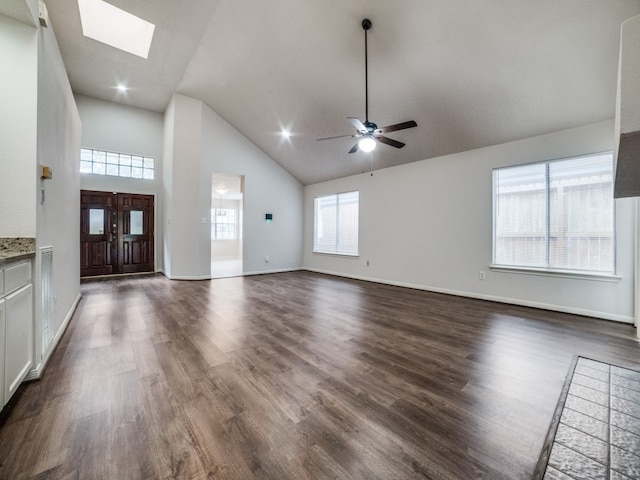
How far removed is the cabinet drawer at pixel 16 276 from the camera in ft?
5.21

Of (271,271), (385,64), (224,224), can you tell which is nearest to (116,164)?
(271,271)

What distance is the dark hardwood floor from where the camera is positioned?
1244 mm

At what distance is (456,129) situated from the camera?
13.9ft

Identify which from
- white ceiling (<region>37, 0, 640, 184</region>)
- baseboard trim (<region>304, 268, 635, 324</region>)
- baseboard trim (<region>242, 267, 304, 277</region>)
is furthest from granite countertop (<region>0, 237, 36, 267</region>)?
baseboard trim (<region>304, 268, 635, 324</region>)

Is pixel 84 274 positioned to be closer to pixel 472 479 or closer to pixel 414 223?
pixel 414 223

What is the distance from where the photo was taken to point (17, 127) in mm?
1887

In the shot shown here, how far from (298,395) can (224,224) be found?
10264mm

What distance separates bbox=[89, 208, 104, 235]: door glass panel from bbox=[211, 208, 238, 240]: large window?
4.60m

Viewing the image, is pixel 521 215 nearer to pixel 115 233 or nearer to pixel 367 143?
pixel 367 143

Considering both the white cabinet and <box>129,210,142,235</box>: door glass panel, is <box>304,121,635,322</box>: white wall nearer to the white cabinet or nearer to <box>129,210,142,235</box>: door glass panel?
<box>129,210,142,235</box>: door glass panel

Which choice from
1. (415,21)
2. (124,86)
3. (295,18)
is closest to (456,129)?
(415,21)

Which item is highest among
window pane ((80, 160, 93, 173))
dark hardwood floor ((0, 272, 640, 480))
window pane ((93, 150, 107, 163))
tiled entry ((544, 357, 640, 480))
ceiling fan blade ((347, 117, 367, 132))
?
window pane ((93, 150, 107, 163))

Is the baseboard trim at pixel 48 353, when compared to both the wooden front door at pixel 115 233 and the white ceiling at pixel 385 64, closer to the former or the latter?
the wooden front door at pixel 115 233

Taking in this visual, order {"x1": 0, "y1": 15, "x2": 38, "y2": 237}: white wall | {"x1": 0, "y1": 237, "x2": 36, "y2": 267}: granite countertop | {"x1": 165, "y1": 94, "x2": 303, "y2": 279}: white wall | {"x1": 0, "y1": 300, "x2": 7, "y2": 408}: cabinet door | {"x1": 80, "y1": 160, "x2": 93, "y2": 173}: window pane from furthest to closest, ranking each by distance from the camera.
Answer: {"x1": 80, "y1": 160, "x2": 93, "y2": 173}: window pane
{"x1": 165, "y1": 94, "x2": 303, "y2": 279}: white wall
{"x1": 0, "y1": 15, "x2": 38, "y2": 237}: white wall
{"x1": 0, "y1": 237, "x2": 36, "y2": 267}: granite countertop
{"x1": 0, "y1": 300, "x2": 7, "y2": 408}: cabinet door
